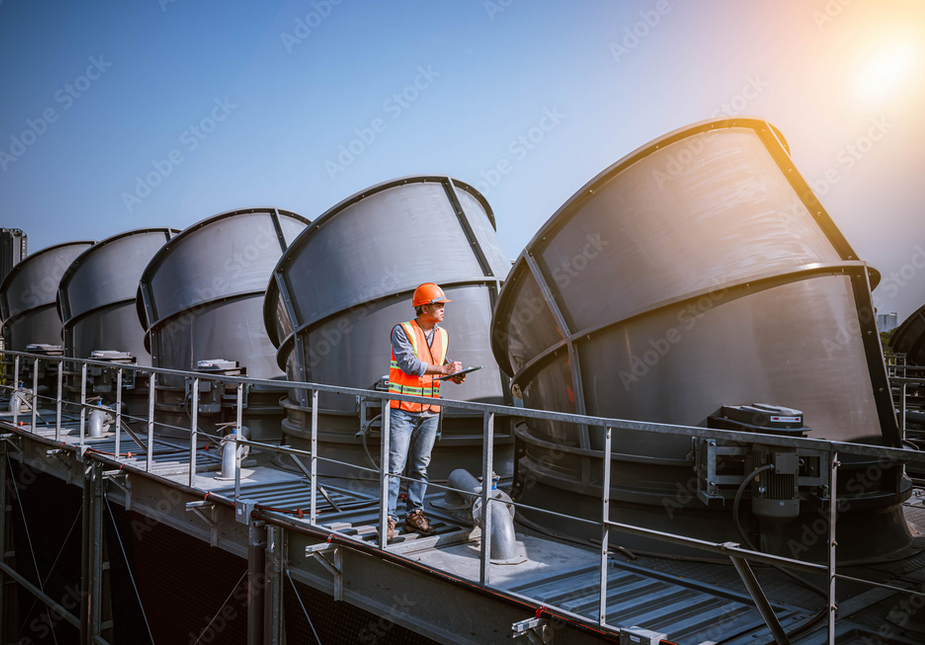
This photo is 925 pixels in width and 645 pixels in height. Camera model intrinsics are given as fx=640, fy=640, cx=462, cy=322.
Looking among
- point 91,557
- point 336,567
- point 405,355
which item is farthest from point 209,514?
point 91,557

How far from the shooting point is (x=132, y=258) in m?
14.6

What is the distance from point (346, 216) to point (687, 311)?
15.6ft

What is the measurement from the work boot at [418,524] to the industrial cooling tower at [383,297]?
2.76 metres

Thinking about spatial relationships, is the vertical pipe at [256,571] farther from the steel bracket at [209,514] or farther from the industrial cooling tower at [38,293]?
the industrial cooling tower at [38,293]

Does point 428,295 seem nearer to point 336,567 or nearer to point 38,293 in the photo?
point 336,567

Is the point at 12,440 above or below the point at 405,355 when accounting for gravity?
below

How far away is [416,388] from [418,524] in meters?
1.00

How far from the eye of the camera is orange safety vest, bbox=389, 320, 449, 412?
4711 millimetres

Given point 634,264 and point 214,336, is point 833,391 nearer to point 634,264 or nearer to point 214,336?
point 634,264

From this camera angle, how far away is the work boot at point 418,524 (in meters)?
4.71

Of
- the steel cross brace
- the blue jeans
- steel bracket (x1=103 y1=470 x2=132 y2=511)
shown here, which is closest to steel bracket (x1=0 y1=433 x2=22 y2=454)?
steel bracket (x1=103 y1=470 x2=132 y2=511)

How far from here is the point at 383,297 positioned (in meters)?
7.87

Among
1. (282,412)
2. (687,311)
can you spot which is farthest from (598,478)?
(282,412)

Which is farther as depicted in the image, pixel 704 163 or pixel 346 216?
pixel 346 216
